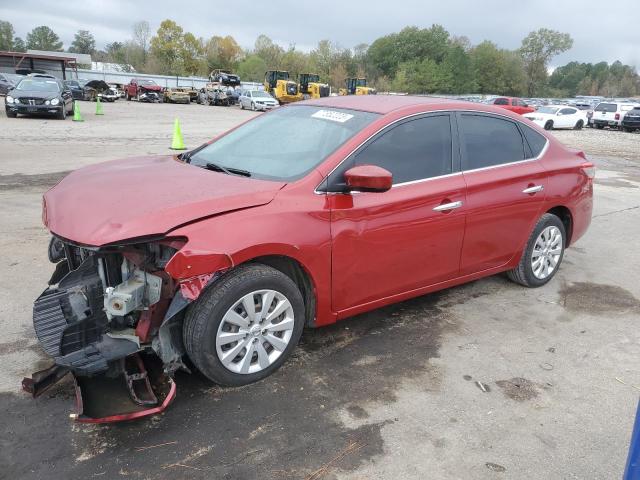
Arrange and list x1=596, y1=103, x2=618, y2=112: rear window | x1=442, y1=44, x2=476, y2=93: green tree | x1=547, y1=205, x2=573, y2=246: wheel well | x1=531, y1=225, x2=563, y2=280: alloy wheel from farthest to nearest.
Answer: x1=442, y1=44, x2=476, y2=93: green tree → x1=596, y1=103, x2=618, y2=112: rear window → x1=547, y1=205, x2=573, y2=246: wheel well → x1=531, y1=225, x2=563, y2=280: alloy wheel

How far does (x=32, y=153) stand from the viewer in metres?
11.6

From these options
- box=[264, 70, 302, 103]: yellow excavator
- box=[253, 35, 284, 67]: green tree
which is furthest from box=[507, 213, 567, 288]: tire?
box=[253, 35, 284, 67]: green tree

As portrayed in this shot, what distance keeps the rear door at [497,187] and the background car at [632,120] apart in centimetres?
2967

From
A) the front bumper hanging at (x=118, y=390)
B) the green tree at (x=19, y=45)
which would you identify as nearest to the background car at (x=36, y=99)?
the front bumper hanging at (x=118, y=390)

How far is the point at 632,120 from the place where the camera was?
29.6 m

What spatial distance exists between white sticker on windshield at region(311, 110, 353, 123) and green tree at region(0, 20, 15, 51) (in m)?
105

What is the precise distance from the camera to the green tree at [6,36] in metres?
Answer: 89.8

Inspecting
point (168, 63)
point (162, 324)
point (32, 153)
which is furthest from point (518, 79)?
point (162, 324)

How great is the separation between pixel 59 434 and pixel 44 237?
3.65m

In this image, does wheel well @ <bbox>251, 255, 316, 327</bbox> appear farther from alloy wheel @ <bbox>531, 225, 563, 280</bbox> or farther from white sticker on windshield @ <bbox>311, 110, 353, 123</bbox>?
alloy wheel @ <bbox>531, 225, 563, 280</bbox>

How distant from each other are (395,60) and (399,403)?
108 meters

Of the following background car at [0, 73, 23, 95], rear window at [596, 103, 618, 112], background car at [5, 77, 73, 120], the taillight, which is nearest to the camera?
the taillight

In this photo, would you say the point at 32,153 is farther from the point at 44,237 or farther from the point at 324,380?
the point at 324,380

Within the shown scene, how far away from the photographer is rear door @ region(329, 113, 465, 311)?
3.44 metres
